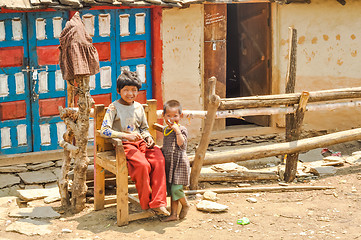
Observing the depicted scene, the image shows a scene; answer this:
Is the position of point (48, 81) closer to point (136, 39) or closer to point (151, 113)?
point (136, 39)

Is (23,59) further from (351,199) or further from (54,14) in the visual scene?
(351,199)

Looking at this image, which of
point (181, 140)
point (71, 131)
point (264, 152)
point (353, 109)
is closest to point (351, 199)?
point (264, 152)

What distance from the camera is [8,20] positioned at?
26.5ft

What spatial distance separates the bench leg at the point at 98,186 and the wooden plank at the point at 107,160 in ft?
0.35

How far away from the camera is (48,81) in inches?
333

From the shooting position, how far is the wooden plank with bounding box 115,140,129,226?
577 cm

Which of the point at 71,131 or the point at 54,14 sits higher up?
the point at 54,14

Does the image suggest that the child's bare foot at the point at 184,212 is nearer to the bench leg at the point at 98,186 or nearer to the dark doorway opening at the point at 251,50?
the bench leg at the point at 98,186

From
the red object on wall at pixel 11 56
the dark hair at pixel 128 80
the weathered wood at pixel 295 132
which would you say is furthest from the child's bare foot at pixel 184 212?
the red object on wall at pixel 11 56

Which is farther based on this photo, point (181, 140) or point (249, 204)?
point (249, 204)

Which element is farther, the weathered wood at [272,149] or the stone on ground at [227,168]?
the stone on ground at [227,168]

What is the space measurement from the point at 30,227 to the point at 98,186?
0.81 meters

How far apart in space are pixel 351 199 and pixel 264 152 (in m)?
1.17

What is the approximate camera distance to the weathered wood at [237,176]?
7305 mm
